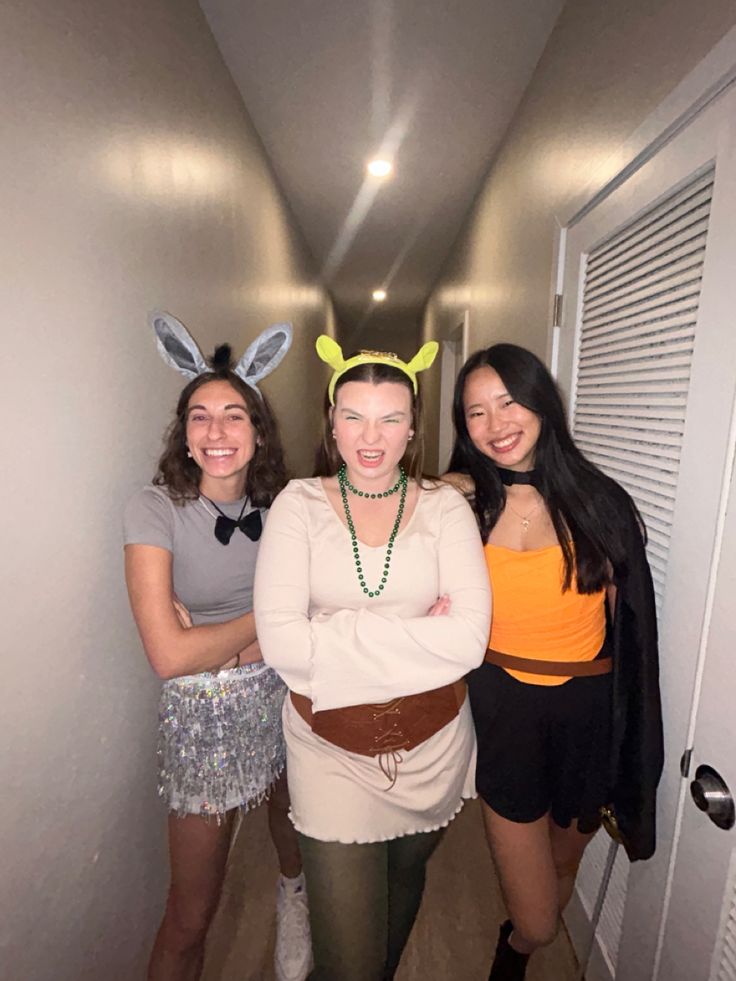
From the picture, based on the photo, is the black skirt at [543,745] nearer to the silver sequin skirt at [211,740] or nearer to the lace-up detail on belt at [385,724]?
the lace-up detail on belt at [385,724]

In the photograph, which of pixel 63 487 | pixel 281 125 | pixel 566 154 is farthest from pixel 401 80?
pixel 63 487

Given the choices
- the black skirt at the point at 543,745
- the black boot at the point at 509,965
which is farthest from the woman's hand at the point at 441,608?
the black boot at the point at 509,965

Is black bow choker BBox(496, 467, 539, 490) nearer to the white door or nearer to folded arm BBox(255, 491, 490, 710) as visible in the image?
the white door

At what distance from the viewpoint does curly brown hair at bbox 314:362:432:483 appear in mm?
1171

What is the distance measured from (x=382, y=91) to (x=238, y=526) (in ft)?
7.21

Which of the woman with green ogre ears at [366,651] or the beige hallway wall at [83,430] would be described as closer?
the beige hallway wall at [83,430]

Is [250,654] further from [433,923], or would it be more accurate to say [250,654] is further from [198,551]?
[433,923]

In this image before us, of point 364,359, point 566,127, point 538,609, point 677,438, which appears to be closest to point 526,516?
point 538,609

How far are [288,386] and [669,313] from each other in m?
2.71

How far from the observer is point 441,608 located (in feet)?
3.67

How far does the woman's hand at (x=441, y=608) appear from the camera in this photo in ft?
3.66

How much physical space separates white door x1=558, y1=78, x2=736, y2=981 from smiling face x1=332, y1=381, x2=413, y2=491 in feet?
Result: 2.01

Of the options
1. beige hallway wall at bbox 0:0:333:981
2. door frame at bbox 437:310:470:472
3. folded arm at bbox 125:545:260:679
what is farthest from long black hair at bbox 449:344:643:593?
door frame at bbox 437:310:470:472

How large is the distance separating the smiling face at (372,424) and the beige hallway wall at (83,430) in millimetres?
565
